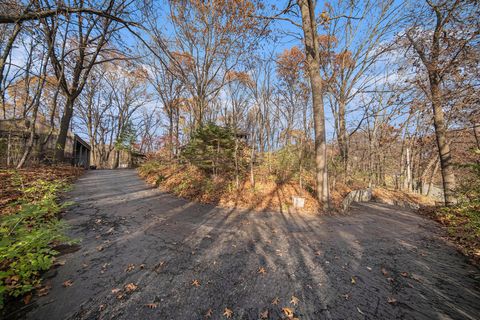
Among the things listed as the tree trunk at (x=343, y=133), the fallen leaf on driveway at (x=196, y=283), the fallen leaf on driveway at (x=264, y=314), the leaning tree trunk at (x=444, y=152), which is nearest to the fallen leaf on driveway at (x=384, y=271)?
the fallen leaf on driveway at (x=264, y=314)

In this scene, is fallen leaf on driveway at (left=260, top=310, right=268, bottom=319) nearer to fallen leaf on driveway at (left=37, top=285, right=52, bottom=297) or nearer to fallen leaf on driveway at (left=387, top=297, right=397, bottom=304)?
fallen leaf on driveway at (left=387, top=297, right=397, bottom=304)

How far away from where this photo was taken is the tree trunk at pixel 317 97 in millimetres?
6805

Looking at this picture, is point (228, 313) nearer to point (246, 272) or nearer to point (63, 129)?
point (246, 272)

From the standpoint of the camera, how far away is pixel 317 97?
23.1 feet

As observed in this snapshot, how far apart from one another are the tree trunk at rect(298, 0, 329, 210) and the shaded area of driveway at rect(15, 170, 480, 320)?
208 cm

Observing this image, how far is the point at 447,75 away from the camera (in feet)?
22.1

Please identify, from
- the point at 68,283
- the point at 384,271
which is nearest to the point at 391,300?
the point at 384,271

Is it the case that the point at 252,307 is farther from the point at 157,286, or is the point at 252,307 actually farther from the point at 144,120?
the point at 144,120

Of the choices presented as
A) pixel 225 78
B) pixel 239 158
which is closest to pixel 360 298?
pixel 239 158

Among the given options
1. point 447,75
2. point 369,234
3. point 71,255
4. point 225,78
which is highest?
point 225,78

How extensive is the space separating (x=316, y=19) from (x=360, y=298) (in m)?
8.94

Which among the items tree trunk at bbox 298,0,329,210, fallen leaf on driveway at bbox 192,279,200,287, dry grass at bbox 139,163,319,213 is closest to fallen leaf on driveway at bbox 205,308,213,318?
fallen leaf on driveway at bbox 192,279,200,287

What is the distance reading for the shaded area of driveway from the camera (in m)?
2.04

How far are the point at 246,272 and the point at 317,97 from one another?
6.70 metres
